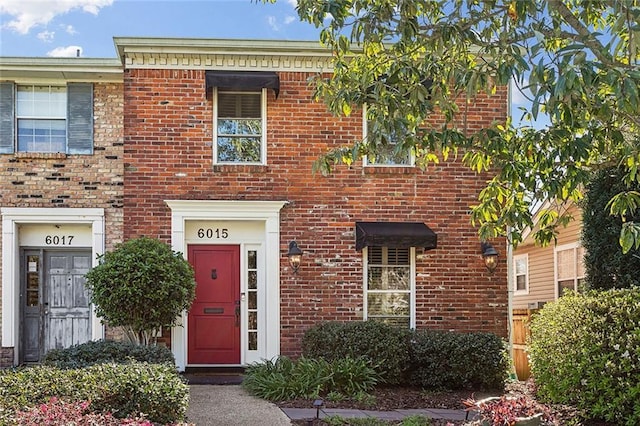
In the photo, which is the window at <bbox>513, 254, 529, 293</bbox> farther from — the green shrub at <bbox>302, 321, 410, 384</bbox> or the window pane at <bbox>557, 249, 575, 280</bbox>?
the green shrub at <bbox>302, 321, 410, 384</bbox>

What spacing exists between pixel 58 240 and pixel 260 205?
3.57m

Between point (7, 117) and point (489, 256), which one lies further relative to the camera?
point (7, 117)

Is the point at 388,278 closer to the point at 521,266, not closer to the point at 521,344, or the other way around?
the point at 521,344

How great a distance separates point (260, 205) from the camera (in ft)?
37.7

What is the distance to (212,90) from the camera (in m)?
11.6

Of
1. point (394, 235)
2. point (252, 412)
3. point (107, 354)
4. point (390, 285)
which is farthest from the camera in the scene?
point (390, 285)

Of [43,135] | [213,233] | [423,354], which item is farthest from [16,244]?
[423,354]

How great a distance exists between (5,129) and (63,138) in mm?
929

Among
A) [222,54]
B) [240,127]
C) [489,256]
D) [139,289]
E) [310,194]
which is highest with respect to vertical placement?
[222,54]

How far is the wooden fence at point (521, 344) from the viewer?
13414 millimetres

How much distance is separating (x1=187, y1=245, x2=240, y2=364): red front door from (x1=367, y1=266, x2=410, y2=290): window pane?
227cm

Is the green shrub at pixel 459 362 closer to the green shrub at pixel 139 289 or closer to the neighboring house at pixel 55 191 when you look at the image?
the green shrub at pixel 139 289

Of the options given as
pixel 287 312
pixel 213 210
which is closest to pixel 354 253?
pixel 287 312

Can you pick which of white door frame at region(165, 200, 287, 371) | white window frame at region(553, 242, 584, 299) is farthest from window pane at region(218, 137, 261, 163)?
white window frame at region(553, 242, 584, 299)
